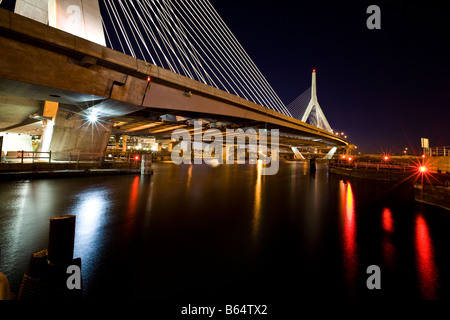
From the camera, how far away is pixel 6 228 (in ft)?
15.3

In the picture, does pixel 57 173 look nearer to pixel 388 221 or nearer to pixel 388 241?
pixel 388 241

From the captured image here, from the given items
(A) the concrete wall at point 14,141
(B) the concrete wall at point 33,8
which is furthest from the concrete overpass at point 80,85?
(A) the concrete wall at point 14,141

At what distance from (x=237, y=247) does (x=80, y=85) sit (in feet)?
38.6

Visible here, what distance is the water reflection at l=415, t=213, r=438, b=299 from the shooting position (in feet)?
9.18

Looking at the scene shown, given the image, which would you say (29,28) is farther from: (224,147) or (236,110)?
(224,147)

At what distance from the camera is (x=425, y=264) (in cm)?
349

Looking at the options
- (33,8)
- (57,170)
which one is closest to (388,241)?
(57,170)

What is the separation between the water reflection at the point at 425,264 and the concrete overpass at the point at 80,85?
14.1 metres

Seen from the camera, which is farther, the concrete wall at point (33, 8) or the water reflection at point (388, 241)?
the concrete wall at point (33, 8)

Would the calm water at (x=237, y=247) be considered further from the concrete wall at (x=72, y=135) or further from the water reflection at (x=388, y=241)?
the concrete wall at (x=72, y=135)

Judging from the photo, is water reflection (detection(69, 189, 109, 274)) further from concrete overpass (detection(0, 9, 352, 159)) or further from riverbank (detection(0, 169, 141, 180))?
riverbank (detection(0, 169, 141, 180))

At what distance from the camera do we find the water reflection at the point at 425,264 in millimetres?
2799

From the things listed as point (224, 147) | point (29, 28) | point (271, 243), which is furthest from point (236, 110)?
point (224, 147)

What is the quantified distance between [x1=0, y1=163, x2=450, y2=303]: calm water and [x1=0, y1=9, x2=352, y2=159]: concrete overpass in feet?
19.7
